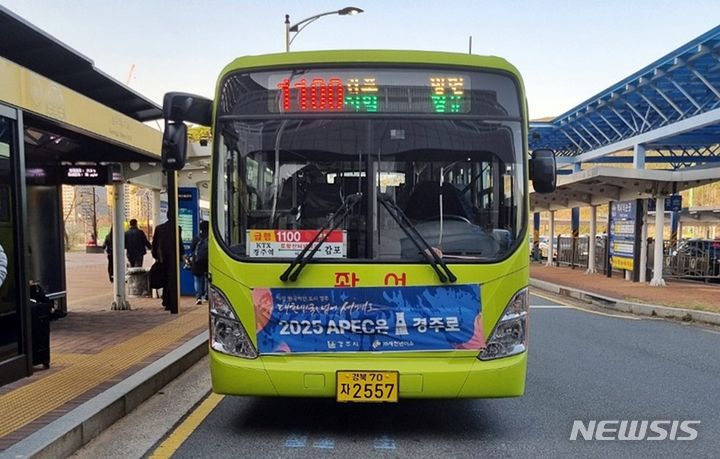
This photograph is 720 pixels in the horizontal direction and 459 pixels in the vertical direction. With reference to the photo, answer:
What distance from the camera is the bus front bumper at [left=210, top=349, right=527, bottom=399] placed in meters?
4.22

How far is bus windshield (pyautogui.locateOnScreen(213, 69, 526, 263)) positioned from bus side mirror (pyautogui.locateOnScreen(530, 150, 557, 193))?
34cm

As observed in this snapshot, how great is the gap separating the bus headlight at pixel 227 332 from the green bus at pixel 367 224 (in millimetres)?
11

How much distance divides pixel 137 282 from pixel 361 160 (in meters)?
9.27

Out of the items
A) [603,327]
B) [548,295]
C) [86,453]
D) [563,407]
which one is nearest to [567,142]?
[548,295]

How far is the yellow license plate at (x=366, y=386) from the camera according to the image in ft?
13.8

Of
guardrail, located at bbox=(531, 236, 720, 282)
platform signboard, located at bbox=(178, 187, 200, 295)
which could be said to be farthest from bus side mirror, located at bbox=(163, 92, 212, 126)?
guardrail, located at bbox=(531, 236, 720, 282)

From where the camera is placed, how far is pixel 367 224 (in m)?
4.39

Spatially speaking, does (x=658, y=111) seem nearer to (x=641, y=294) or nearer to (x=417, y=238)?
(x=641, y=294)

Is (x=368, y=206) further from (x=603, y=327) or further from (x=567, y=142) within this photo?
(x=567, y=142)

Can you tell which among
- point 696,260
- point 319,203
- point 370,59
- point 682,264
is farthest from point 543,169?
point 682,264

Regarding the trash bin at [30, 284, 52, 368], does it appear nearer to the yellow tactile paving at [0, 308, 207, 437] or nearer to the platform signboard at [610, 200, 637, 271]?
the yellow tactile paving at [0, 308, 207, 437]

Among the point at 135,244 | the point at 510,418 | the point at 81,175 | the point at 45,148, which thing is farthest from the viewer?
the point at 135,244

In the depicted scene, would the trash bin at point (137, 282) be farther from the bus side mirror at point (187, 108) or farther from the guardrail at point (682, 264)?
the guardrail at point (682, 264)

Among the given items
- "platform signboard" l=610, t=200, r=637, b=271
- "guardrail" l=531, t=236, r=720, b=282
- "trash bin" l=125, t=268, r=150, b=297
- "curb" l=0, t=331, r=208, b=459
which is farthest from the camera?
"guardrail" l=531, t=236, r=720, b=282
